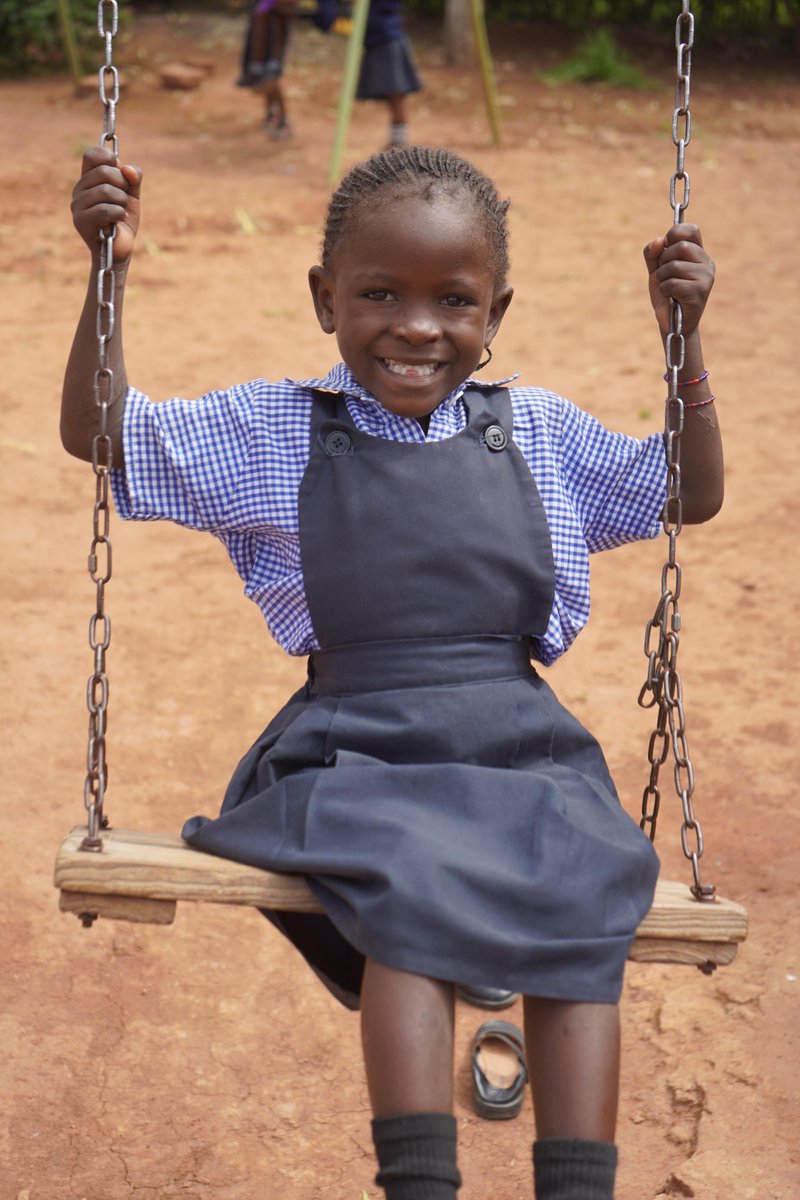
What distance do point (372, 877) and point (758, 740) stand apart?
2.49 meters

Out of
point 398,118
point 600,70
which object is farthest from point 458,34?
point 398,118

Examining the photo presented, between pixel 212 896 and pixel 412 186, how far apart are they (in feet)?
4.12

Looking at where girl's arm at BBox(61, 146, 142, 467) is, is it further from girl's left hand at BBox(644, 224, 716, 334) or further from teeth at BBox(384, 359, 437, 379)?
girl's left hand at BBox(644, 224, 716, 334)

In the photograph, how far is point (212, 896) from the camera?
226 cm

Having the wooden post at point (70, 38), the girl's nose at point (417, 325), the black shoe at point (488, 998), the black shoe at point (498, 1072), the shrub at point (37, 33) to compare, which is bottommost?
the black shoe at point (498, 1072)

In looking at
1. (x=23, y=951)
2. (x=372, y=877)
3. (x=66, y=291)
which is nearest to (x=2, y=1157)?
(x=23, y=951)

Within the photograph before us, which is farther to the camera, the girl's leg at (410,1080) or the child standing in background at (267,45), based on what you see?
the child standing in background at (267,45)

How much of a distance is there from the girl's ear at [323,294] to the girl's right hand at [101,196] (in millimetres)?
353

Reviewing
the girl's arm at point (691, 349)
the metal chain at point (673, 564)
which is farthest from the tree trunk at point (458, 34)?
the girl's arm at point (691, 349)

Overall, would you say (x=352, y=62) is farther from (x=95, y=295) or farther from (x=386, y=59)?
(x=95, y=295)

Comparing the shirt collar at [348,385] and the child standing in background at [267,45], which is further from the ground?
the child standing in background at [267,45]

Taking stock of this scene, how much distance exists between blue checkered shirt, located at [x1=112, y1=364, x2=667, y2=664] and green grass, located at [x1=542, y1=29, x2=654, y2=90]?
11.8m

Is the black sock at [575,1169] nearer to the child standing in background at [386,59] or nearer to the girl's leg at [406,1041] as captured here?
the girl's leg at [406,1041]

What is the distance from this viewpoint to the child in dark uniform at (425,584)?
2150 millimetres
